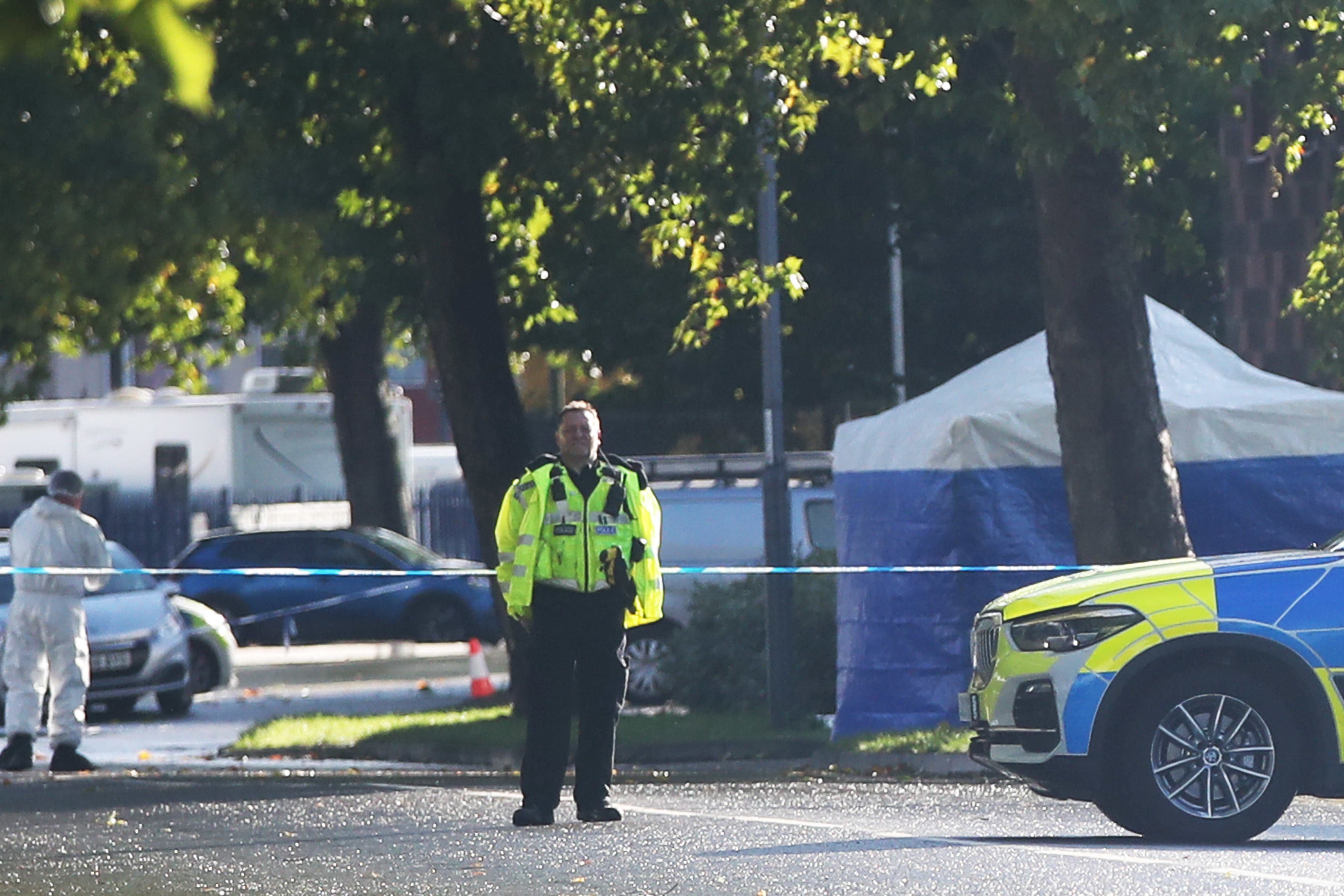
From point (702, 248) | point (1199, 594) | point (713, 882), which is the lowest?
point (713, 882)

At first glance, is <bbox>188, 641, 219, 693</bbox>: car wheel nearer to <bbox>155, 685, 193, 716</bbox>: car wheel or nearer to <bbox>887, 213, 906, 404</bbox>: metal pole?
<bbox>155, 685, 193, 716</bbox>: car wheel

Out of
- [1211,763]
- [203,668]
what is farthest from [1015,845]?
[203,668]

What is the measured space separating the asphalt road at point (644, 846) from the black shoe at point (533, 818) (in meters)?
0.10

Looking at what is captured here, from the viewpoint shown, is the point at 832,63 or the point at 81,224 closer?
the point at 832,63

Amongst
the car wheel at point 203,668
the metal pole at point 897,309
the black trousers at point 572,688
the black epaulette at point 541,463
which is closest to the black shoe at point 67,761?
the black trousers at point 572,688

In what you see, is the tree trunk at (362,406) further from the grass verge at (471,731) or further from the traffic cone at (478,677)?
the grass verge at (471,731)

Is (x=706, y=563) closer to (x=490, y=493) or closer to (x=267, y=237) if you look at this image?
(x=490, y=493)

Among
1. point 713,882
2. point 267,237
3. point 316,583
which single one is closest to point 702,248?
point 713,882

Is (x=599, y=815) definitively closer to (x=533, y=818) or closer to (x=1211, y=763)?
(x=533, y=818)

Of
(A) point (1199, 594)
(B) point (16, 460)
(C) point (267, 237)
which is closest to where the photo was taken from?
(A) point (1199, 594)

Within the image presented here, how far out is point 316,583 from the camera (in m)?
26.8

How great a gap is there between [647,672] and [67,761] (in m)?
4.94

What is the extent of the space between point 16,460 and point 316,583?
975 cm

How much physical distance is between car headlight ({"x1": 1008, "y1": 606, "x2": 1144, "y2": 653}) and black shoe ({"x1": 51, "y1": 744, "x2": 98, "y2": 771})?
261 inches
